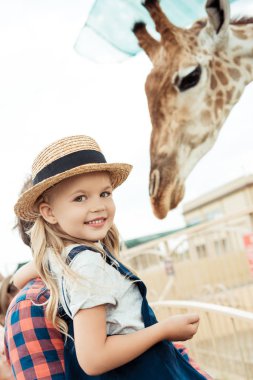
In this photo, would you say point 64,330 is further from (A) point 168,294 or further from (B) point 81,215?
(A) point 168,294

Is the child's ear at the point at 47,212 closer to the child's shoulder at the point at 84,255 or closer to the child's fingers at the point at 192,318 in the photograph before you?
the child's shoulder at the point at 84,255

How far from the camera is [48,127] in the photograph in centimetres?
411

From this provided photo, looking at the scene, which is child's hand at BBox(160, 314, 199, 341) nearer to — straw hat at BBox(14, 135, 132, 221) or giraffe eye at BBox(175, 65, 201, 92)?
straw hat at BBox(14, 135, 132, 221)

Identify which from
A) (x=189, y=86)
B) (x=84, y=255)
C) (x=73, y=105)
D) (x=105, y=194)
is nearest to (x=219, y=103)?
(x=189, y=86)

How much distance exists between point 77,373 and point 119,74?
11.0 ft

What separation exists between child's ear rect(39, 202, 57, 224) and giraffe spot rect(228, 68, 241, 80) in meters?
2.60

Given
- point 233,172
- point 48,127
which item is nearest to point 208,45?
point 233,172

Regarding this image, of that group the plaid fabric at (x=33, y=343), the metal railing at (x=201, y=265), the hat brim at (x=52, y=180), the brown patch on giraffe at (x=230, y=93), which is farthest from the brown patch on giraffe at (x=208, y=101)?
the plaid fabric at (x=33, y=343)

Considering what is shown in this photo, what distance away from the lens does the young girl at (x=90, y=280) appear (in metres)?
0.77

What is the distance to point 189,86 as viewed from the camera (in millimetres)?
3311

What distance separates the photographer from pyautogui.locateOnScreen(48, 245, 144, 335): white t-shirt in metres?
0.78

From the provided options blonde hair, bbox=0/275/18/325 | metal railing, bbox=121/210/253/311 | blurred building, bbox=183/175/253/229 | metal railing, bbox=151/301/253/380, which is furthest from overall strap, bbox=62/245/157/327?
blurred building, bbox=183/175/253/229

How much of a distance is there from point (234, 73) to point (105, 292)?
2.74m

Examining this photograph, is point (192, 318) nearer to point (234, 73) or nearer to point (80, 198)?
point (80, 198)
